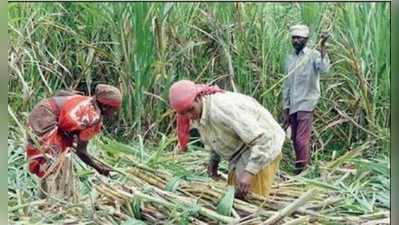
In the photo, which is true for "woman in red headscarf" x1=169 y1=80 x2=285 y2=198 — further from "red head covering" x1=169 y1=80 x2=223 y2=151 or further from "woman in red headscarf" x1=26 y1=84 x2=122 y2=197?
"woman in red headscarf" x1=26 y1=84 x2=122 y2=197

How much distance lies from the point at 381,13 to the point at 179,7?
24.4 inches

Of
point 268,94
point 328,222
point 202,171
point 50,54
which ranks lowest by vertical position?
point 328,222

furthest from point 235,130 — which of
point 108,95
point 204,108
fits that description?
point 108,95

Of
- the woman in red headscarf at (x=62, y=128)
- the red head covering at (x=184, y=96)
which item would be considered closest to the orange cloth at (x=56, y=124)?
the woman in red headscarf at (x=62, y=128)

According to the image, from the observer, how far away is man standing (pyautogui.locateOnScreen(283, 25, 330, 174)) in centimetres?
262

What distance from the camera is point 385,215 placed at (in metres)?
2.62

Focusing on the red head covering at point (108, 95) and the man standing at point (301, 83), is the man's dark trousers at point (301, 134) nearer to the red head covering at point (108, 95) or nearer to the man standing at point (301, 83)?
the man standing at point (301, 83)

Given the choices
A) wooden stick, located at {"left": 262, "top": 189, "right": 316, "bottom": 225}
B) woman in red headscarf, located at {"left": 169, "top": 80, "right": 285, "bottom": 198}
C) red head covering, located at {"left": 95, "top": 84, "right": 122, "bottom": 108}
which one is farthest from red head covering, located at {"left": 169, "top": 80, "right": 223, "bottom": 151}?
wooden stick, located at {"left": 262, "top": 189, "right": 316, "bottom": 225}

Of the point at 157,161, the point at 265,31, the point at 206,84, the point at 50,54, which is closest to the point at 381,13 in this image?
the point at 265,31

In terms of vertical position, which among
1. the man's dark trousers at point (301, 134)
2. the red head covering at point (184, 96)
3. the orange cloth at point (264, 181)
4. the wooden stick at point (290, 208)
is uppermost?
the red head covering at point (184, 96)

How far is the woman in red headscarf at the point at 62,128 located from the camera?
264 cm

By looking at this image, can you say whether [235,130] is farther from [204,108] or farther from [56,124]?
[56,124]

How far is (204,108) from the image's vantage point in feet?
8.58

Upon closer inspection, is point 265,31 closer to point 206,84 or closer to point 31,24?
point 206,84
